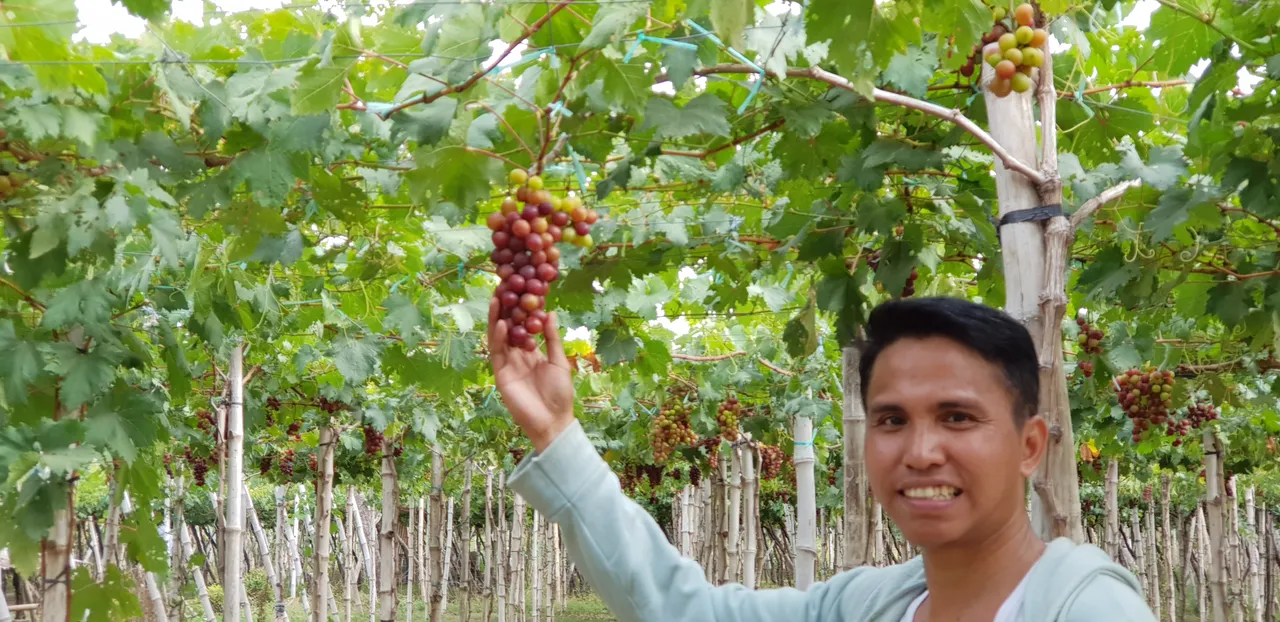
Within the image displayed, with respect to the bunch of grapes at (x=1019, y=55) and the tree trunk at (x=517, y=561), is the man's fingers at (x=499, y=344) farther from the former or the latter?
the tree trunk at (x=517, y=561)

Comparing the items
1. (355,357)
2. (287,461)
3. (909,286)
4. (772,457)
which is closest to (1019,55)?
(909,286)

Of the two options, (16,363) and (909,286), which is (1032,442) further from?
(16,363)

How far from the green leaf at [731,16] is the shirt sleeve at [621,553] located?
0.79 meters

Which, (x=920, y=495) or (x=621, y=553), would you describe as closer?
(x=920, y=495)

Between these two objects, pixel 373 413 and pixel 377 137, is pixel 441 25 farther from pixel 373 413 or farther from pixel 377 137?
pixel 373 413

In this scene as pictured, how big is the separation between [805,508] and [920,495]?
559 centimetres

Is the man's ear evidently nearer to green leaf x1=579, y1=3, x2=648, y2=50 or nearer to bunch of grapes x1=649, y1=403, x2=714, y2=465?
green leaf x1=579, y1=3, x2=648, y2=50

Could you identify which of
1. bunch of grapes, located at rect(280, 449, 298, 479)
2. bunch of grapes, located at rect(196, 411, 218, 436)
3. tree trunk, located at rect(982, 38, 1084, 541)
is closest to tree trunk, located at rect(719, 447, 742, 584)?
bunch of grapes, located at rect(196, 411, 218, 436)

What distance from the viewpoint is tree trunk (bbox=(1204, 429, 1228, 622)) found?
1113cm

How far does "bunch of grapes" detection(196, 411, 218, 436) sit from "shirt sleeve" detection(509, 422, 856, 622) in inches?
397

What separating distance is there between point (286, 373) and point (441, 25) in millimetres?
7518

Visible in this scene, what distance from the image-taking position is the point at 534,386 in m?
1.91

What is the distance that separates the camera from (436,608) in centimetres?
1226

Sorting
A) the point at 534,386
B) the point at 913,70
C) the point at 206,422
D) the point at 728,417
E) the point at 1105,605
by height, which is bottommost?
the point at 1105,605
